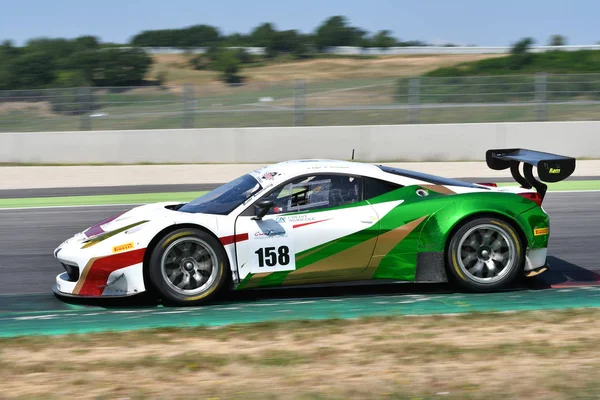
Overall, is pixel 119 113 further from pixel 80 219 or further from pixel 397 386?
pixel 397 386

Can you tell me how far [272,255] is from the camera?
6.87 metres

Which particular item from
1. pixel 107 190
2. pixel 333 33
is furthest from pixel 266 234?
pixel 333 33

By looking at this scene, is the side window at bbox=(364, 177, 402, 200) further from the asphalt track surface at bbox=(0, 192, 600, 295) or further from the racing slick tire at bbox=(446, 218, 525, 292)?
the asphalt track surface at bbox=(0, 192, 600, 295)

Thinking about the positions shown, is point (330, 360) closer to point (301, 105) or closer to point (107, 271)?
point (107, 271)

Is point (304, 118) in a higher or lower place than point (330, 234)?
higher

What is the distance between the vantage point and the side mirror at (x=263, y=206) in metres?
6.75

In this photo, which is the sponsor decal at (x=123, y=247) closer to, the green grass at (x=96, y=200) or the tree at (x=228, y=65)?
the green grass at (x=96, y=200)

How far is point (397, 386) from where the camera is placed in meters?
4.71

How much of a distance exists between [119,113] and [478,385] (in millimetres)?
14947

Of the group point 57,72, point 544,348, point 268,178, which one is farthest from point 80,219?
point 57,72

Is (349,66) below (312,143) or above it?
above

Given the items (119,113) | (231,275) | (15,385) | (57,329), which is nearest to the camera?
(15,385)

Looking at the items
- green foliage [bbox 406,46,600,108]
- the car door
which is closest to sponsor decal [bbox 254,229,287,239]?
the car door

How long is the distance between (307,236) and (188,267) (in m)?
0.99
